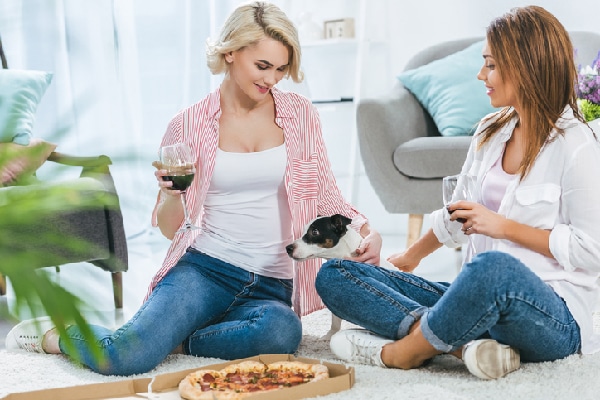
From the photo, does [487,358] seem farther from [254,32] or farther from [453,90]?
[453,90]

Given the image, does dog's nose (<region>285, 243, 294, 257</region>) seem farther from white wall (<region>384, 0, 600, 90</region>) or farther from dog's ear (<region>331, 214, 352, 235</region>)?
white wall (<region>384, 0, 600, 90</region>)

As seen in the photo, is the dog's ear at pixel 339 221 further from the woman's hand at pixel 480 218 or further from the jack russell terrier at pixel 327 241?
the woman's hand at pixel 480 218

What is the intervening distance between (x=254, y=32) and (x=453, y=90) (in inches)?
75.9

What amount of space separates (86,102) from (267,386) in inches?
56.4

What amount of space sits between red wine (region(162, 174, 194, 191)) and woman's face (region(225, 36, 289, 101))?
31 cm

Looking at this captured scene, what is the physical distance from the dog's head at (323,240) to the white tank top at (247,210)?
3.6 inches

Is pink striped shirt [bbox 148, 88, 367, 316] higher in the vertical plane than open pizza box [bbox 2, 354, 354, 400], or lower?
higher

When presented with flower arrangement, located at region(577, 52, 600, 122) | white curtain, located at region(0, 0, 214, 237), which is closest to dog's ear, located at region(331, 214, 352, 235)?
flower arrangement, located at region(577, 52, 600, 122)

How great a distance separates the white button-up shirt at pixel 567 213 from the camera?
5.50ft

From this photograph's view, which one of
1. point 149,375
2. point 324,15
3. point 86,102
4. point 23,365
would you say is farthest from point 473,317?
point 324,15

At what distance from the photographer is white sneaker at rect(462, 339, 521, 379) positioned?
172cm

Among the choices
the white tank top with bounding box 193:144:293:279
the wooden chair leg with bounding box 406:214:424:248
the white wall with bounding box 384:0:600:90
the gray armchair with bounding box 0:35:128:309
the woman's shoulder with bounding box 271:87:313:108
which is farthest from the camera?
the white wall with bounding box 384:0:600:90

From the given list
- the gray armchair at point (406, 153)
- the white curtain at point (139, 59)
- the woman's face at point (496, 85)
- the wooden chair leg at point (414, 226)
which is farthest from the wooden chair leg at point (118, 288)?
the white curtain at point (139, 59)

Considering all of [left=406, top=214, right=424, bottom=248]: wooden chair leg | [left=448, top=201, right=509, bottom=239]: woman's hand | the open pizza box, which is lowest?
[left=406, top=214, right=424, bottom=248]: wooden chair leg
